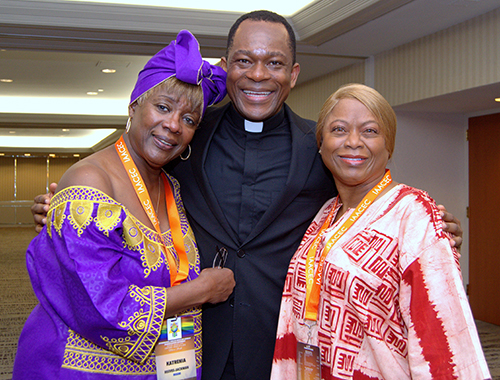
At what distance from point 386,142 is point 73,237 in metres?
1.08

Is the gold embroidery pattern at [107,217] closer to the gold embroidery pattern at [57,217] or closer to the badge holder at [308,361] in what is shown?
the gold embroidery pattern at [57,217]

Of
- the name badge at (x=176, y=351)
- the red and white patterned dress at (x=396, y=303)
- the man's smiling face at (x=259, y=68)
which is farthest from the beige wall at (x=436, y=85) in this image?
the name badge at (x=176, y=351)

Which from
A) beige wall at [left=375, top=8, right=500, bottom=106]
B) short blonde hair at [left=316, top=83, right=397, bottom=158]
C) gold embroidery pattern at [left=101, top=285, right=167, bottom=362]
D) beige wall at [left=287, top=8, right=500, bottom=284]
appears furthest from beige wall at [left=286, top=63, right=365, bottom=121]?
gold embroidery pattern at [left=101, top=285, right=167, bottom=362]

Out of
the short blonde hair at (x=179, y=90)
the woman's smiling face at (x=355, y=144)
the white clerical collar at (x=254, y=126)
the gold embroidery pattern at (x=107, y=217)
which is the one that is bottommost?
the gold embroidery pattern at (x=107, y=217)

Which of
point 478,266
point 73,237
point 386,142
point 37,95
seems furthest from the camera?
point 37,95

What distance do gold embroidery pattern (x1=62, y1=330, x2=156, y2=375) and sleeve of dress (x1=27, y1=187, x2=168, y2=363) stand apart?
0.05 meters

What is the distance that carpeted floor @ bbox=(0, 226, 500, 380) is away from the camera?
465 cm

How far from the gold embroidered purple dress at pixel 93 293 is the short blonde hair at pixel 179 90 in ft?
1.34

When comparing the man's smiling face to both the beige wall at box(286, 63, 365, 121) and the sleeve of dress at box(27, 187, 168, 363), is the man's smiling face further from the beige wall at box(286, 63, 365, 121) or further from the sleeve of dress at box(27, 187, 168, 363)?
the beige wall at box(286, 63, 365, 121)

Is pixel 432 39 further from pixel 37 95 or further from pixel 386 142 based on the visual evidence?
pixel 37 95

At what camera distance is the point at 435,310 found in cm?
137

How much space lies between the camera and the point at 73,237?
54.2 inches

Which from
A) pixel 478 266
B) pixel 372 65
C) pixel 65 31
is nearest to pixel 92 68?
pixel 65 31

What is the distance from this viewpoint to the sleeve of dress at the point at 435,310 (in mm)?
1336
